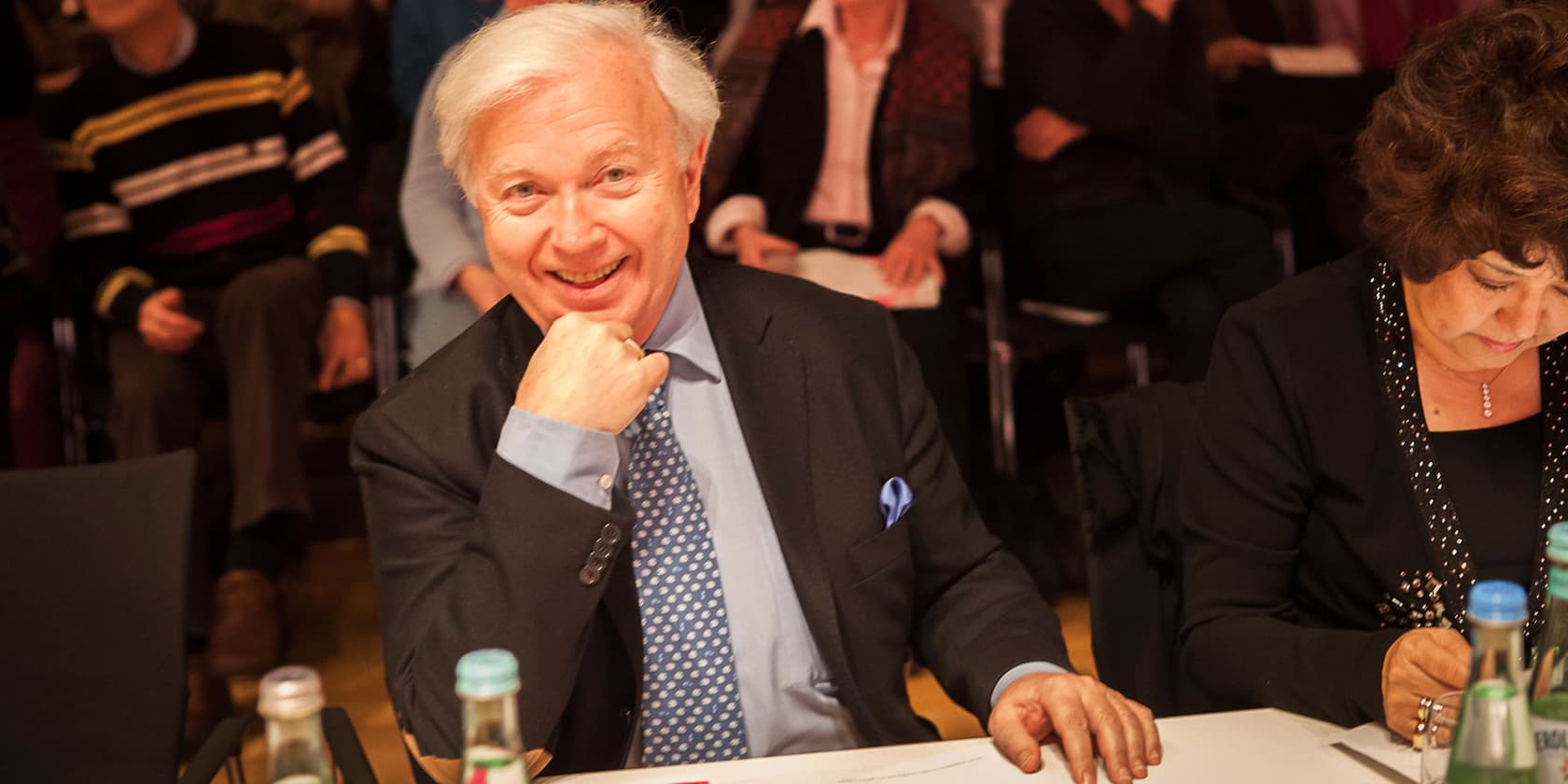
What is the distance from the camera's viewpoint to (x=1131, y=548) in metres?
1.83

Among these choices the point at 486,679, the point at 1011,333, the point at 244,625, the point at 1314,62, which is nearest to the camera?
the point at 486,679

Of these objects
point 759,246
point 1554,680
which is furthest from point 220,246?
point 1554,680

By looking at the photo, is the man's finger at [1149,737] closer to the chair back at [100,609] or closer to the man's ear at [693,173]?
the man's ear at [693,173]

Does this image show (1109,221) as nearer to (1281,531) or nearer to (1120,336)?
(1120,336)

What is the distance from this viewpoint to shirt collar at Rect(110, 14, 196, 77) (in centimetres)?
359

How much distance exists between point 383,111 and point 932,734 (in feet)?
8.94

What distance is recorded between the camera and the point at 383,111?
3922 mm

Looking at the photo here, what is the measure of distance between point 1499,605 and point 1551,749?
0.54 feet

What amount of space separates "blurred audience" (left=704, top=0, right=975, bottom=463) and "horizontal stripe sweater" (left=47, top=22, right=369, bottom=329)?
0.96 m

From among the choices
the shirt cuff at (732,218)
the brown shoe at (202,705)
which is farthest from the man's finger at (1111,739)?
the shirt cuff at (732,218)

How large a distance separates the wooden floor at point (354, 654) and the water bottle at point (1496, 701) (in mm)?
1820

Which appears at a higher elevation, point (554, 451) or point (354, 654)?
point (554, 451)

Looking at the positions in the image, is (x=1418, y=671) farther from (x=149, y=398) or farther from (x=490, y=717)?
(x=149, y=398)

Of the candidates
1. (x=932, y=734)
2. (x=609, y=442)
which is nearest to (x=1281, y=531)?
(x=932, y=734)
